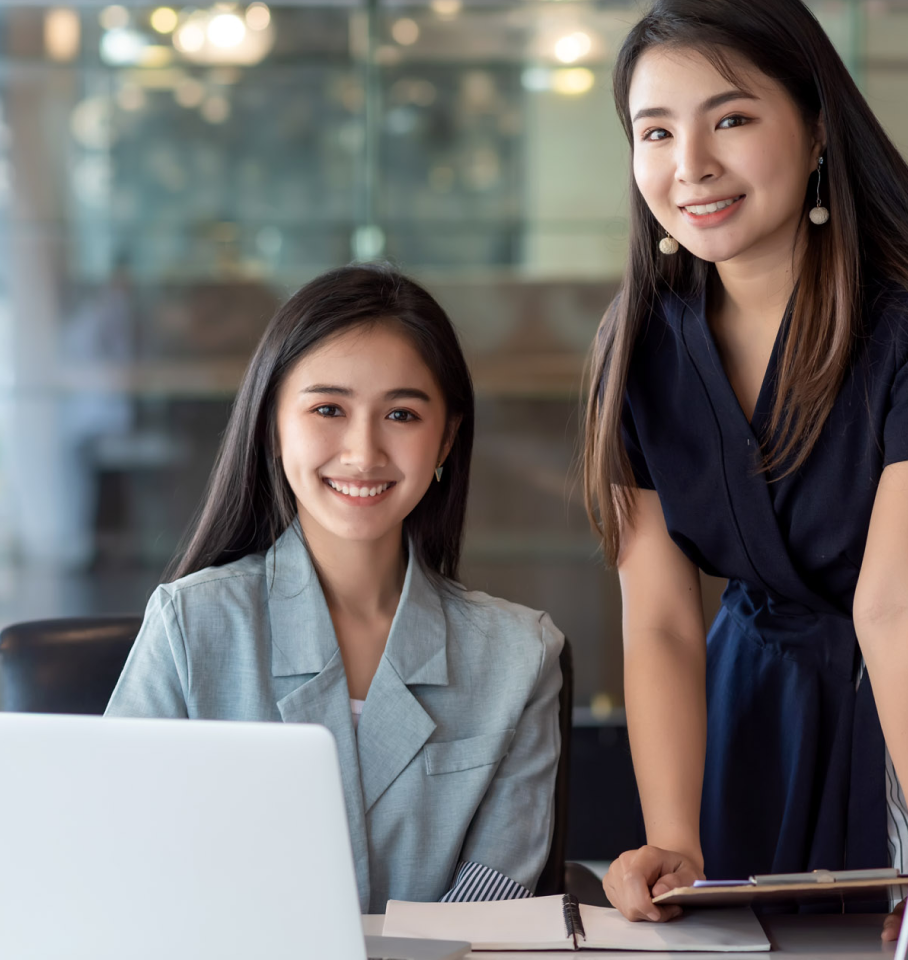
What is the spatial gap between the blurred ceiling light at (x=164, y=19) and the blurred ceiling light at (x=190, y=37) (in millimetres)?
24

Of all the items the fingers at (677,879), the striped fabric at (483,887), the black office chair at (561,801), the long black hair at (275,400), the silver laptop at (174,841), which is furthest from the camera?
the long black hair at (275,400)

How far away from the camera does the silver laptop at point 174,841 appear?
84cm

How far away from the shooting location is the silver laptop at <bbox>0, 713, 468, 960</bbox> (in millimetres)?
841

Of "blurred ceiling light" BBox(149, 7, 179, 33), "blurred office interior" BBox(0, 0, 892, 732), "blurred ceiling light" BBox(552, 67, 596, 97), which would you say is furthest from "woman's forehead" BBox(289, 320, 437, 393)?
"blurred ceiling light" BBox(149, 7, 179, 33)

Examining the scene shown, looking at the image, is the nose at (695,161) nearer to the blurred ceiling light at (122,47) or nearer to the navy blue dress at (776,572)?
the navy blue dress at (776,572)

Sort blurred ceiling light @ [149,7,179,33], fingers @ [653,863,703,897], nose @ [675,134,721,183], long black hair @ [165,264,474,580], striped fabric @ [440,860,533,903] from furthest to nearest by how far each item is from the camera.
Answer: blurred ceiling light @ [149,7,179,33], long black hair @ [165,264,474,580], striped fabric @ [440,860,533,903], nose @ [675,134,721,183], fingers @ [653,863,703,897]

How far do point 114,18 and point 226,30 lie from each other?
333 millimetres

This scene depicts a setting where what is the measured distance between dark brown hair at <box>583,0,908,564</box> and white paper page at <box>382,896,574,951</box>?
59cm

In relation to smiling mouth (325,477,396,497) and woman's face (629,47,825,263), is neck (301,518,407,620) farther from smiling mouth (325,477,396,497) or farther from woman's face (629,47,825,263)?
woman's face (629,47,825,263)

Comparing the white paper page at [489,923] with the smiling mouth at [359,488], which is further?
the smiling mouth at [359,488]

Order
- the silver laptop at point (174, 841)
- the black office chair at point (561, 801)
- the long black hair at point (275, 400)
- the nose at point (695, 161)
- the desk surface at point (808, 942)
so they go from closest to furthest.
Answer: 1. the silver laptop at point (174, 841)
2. the desk surface at point (808, 942)
3. the nose at point (695, 161)
4. the black office chair at point (561, 801)
5. the long black hair at point (275, 400)

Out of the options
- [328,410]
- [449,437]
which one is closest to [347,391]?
[328,410]

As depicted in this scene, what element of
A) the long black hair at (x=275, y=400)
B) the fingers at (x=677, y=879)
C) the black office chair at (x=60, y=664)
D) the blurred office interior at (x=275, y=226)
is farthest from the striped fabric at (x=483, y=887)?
the blurred office interior at (x=275, y=226)

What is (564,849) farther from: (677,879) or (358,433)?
(358,433)
